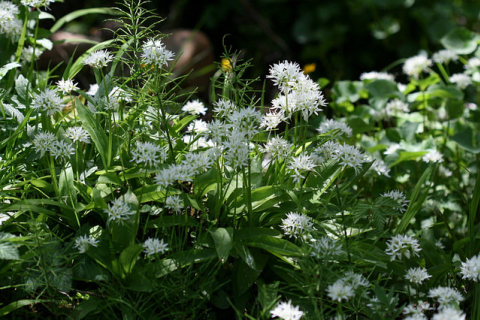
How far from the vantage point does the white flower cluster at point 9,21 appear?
6.19 ft

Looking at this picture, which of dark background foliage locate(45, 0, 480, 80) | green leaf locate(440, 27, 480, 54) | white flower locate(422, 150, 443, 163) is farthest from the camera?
dark background foliage locate(45, 0, 480, 80)

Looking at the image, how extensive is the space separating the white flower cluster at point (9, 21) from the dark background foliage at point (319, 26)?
8.17ft

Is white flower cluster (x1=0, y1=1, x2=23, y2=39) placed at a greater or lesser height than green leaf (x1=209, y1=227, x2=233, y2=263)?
greater

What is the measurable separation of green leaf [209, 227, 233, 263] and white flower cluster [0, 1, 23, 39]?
1184 millimetres

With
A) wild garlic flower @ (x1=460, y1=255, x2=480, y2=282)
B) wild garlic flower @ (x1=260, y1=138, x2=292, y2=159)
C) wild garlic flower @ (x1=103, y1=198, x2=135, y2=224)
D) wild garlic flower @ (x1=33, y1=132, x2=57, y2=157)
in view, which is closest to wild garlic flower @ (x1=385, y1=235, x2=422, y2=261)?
wild garlic flower @ (x1=460, y1=255, x2=480, y2=282)

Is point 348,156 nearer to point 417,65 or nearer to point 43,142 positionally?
point 43,142

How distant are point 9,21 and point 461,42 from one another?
232 centimetres

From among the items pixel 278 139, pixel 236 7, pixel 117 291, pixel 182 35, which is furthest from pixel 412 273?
pixel 236 7

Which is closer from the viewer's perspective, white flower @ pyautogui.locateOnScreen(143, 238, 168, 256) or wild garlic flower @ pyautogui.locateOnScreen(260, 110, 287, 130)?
white flower @ pyautogui.locateOnScreen(143, 238, 168, 256)

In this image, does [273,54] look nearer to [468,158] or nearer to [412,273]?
[468,158]

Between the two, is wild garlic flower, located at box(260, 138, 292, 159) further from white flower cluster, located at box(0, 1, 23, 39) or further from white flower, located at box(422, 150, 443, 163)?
white flower cluster, located at box(0, 1, 23, 39)

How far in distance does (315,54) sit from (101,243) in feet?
12.4

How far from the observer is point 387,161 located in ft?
7.41

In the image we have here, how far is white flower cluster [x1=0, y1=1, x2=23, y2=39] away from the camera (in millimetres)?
1886
